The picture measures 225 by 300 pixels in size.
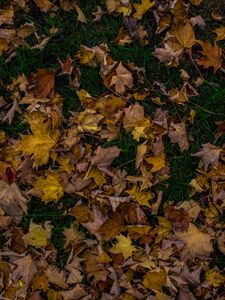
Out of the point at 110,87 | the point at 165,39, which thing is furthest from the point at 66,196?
the point at 165,39

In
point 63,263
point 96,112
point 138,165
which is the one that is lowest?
point 63,263

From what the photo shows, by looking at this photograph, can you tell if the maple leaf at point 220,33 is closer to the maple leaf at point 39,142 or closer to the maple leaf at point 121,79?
the maple leaf at point 121,79

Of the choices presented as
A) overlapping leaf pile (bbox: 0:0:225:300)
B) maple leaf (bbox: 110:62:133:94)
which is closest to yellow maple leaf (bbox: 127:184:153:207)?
overlapping leaf pile (bbox: 0:0:225:300)

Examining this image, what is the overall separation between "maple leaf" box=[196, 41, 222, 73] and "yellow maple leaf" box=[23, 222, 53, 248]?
1437 mm

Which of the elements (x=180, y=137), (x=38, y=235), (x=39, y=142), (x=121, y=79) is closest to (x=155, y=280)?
(x=38, y=235)

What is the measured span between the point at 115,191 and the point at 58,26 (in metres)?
1.26

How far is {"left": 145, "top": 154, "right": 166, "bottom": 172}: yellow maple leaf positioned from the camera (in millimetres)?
3070

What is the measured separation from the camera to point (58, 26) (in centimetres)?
347

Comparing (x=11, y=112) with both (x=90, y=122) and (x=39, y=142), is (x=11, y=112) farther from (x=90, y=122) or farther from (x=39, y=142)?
(x=90, y=122)

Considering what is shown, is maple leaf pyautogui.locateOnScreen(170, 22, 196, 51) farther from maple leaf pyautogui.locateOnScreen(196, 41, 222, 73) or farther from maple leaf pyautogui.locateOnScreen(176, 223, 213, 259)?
maple leaf pyautogui.locateOnScreen(176, 223, 213, 259)

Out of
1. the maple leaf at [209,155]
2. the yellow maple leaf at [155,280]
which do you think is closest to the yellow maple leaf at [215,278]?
the yellow maple leaf at [155,280]

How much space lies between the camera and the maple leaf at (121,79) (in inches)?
127

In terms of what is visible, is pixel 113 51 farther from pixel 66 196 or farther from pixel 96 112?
pixel 66 196

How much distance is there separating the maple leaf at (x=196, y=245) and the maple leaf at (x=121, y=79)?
1016mm
